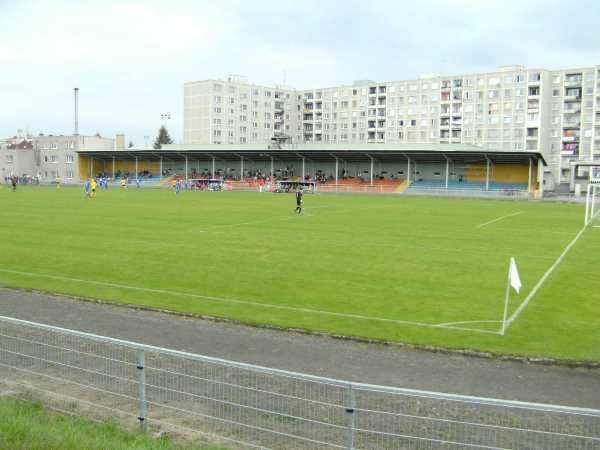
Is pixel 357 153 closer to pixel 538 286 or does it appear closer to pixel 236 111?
pixel 236 111

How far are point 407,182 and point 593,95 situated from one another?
49.1 meters

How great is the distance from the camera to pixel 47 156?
128m

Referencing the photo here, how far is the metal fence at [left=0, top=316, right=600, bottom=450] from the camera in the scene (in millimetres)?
6539

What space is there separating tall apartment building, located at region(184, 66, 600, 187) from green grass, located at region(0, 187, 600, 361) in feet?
280

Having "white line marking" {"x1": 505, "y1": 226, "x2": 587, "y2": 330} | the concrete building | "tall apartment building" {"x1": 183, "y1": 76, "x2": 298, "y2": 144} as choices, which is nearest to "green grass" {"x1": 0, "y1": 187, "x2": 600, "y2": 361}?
"white line marking" {"x1": 505, "y1": 226, "x2": 587, "y2": 330}

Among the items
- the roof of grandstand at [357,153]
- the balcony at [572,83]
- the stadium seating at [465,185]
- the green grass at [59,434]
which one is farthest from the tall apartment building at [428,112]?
the green grass at [59,434]

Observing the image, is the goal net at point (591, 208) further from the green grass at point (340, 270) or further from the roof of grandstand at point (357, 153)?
the roof of grandstand at point (357, 153)

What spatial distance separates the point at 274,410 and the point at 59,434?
2.61 m

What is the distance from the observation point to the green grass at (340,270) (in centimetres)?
1294

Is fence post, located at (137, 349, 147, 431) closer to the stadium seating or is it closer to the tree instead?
the stadium seating

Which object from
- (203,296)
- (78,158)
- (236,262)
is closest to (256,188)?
(78,158)

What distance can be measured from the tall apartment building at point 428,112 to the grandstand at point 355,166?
31.7 meters

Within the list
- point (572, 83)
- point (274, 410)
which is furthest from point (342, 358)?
point (572, 83)

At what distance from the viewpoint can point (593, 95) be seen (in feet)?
359
